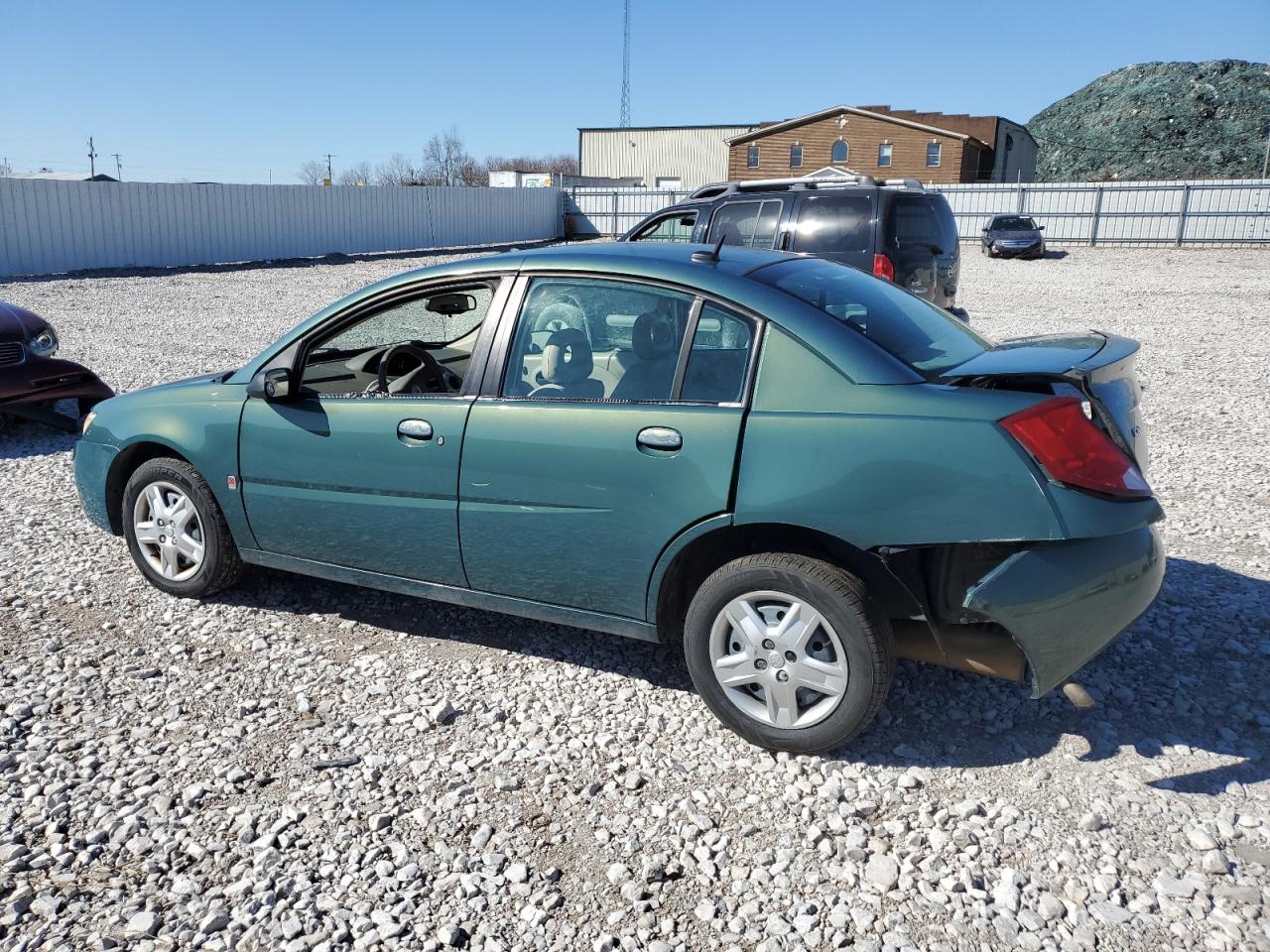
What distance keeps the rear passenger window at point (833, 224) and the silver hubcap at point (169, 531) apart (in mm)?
6944

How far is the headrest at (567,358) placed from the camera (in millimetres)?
3840

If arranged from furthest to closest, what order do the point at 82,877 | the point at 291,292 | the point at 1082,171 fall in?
the point at 1082,171, the point at 291,292, the point at 82,877

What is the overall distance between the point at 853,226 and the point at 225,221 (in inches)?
886

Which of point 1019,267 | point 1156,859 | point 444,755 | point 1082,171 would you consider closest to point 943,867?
point 1156,859

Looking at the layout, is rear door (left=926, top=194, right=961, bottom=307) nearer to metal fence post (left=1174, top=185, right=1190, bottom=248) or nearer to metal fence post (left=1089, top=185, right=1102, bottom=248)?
metal fence post (left=1174, top=185, right=1190, bottom=248)

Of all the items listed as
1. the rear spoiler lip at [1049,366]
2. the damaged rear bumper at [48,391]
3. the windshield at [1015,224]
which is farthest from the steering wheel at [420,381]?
the windshield at [1015,224]

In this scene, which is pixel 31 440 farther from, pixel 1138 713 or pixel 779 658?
pixel 1138 713

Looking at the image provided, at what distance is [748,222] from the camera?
10391 millimetres

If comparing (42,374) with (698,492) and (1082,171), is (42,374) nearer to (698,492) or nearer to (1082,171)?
(698,492)

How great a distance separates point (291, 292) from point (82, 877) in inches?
754

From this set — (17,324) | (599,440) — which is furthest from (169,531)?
(17,324)

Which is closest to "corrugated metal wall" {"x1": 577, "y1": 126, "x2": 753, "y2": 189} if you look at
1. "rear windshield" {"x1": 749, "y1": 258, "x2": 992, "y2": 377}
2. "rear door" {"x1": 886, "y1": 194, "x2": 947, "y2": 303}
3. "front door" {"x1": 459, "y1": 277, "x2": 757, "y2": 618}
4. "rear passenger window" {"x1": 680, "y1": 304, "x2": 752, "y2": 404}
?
"rear door" {"x1": 886, "y1": 194, "x2": 947, "y2": 303}

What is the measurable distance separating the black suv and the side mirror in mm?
6456

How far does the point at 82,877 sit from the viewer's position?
2.90m
